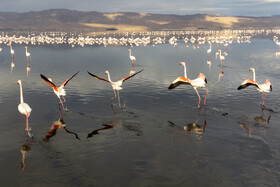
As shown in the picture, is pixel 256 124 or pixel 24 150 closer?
pixel 24 150

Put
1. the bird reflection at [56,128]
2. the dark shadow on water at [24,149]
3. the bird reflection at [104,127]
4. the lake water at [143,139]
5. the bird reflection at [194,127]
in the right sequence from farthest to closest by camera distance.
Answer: the bird reflection at [194,127] < the bird reflection at [104,127] < the bird reflection at [56,128] < the dark shadow on water at [24,149] < the lake water at [143,139]

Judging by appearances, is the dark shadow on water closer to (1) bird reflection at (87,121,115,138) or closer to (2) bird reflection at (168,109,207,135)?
(1) bird reflection at (87,121,115,138)

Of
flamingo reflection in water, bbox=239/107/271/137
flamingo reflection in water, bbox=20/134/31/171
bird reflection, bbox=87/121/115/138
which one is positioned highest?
flamingo reflection in water, bbox=239/107/271/137

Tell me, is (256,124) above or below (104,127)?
above

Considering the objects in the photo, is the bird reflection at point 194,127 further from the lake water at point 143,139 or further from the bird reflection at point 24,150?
the bird reflection at point 24,150

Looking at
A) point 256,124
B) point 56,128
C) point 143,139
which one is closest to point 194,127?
point 143,139

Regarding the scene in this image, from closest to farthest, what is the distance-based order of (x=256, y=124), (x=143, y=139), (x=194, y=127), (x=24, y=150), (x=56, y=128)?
(x=24, y=150) → (x=143, y=139) → (x=56, y=128) → (x=194, y=127) → (x=256, y=124)

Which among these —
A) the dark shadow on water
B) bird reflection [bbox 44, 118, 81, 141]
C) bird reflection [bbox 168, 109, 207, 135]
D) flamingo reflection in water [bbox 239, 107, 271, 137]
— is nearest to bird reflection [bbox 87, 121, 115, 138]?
bird reflection [bbox 44, 118, 81, 141]

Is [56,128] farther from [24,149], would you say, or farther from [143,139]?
[143,139]

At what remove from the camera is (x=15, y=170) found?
10227 millimetres

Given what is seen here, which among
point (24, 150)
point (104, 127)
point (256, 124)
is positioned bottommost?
point (24, 150)

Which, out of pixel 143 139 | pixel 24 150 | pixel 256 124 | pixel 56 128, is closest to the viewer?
pixel 24 150

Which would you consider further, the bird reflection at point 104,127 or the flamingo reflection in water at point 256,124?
the flamingo reflection in water at point 256,124

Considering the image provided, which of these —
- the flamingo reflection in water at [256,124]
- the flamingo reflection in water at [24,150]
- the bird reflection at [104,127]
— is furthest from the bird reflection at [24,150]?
the flamingo reflection in water at [256,124]
